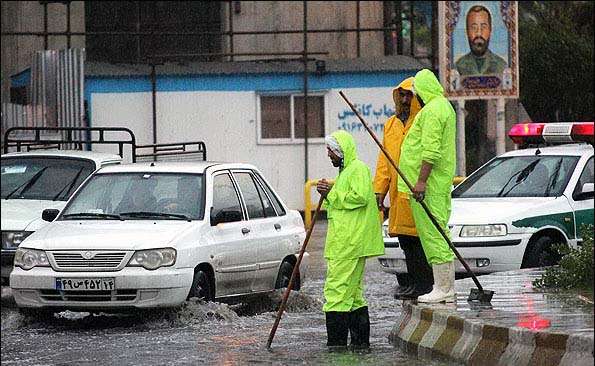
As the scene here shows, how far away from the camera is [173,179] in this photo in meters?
13.4

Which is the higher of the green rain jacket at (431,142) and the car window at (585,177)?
Result: the green rain jacket at (431,142)

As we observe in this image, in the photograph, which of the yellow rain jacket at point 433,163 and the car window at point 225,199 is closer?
the yellow rain jacket at point 433,163

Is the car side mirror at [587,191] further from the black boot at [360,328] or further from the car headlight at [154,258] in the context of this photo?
the black boot at [360,328]

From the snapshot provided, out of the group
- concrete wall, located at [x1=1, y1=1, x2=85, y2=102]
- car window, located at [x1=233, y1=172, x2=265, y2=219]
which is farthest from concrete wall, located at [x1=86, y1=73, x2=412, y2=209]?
car window, located at [x1=233, y1=172, x2=265, y2=219]

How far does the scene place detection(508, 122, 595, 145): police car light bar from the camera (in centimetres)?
1124

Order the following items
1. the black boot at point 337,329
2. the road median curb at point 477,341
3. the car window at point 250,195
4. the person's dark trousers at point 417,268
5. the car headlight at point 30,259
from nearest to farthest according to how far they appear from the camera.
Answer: the road median curb at point 477,341 → the black boot at point 337,329 → the person's dark trousers at point 417,268 → the car headlight at point 30,259 → the car window at point 250,195

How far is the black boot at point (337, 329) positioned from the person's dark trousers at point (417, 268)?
3.06 ft

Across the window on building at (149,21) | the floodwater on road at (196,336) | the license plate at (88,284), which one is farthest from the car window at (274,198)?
the window on building at (149,21)

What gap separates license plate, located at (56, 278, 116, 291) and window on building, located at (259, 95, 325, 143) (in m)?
15.9

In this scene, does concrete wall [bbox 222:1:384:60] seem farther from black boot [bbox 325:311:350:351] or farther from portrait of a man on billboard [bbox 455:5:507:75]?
black boot [bbox 325:311:350:351]

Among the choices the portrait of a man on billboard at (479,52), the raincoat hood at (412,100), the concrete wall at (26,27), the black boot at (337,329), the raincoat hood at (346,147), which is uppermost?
the concrete wall at (26,27)

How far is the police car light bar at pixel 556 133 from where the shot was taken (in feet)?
36.9

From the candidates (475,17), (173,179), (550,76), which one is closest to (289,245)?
(173,179)

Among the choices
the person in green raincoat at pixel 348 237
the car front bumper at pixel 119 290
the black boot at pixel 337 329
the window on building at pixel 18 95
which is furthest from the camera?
the window on building at pixel 18 95
